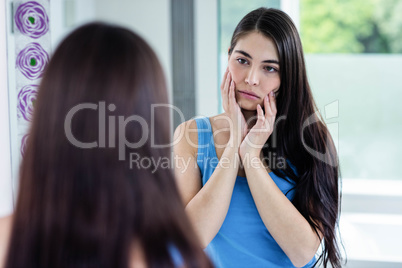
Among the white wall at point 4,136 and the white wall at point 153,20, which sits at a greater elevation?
the white wall at point 153,20

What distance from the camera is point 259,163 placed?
3.68 feet

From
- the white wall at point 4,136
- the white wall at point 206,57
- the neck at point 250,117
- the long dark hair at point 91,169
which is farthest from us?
the white wall at point 206,57

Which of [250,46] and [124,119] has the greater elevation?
[250,46]

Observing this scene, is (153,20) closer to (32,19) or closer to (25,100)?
(32,19)

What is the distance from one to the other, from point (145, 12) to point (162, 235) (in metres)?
2.18

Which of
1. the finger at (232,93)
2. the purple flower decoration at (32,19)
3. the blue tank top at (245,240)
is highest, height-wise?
the purple flower decoration at (32,19)

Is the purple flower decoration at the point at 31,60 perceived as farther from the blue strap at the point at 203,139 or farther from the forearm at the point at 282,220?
the forearm at the point at 282,220

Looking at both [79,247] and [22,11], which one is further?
[22,11]

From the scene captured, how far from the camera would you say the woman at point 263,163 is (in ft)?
3.52

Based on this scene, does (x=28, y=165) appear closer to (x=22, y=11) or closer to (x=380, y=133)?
(x=22, y=11)

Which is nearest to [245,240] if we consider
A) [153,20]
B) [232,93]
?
[232,93]

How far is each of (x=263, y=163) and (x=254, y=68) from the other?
265 mm

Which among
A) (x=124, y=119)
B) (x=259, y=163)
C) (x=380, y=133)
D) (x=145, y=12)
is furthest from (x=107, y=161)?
(x=380, y=133)

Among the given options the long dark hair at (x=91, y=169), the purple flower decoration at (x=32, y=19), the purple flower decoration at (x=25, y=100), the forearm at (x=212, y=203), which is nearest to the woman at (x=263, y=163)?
the forearm at (x=212, y=203)
